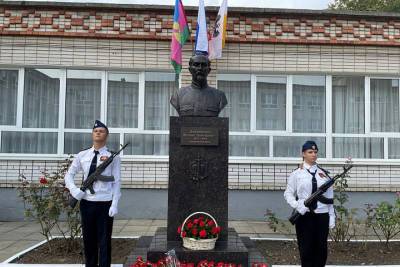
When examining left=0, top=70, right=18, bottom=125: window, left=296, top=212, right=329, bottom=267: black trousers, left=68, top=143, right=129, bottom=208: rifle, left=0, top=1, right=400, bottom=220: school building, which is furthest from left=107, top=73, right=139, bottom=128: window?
left=296, top=212, right=329, bottom=267: black trousers

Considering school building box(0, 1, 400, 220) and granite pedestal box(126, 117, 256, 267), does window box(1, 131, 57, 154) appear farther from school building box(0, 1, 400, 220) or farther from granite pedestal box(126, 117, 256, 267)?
granite pedestal box(126, 117, 256, 267)

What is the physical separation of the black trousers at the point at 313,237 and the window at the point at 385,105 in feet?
20.3

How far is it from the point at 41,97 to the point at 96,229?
594cm

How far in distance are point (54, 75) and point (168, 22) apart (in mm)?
2852

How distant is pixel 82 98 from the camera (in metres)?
9.70

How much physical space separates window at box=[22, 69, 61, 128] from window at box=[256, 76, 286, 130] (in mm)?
4625

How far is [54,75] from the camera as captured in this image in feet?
31.6

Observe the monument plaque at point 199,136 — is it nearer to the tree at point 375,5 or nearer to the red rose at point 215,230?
the red rose at point 215,230

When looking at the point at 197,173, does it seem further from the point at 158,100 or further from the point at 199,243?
the point at 158,100

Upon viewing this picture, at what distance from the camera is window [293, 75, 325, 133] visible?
9.80 m

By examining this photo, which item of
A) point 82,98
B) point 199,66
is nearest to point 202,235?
point 199,66

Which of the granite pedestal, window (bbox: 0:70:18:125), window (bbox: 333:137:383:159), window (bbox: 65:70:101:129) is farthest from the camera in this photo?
window (bbox: 333:137:383:159)

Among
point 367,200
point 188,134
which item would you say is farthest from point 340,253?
point 367,200

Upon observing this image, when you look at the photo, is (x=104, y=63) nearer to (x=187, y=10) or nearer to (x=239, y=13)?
(x=187, y=10)
